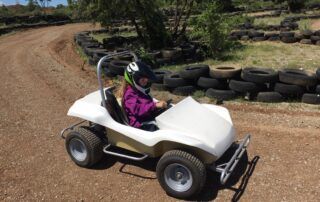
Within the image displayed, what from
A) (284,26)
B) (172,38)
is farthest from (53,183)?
(284,26)

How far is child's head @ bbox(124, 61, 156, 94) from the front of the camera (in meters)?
4.90

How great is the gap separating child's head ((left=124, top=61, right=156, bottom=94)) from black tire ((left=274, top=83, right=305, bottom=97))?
330 centimetres

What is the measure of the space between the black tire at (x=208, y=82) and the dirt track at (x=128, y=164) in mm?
559

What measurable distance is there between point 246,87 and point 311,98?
117cm

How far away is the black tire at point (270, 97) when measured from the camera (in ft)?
24.1

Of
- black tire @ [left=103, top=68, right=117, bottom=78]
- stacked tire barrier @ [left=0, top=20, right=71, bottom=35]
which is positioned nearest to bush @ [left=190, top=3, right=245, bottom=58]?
black tire @ [left=103, top=68, right=117, bottom=78]

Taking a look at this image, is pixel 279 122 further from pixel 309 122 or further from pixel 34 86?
pixel 34 86

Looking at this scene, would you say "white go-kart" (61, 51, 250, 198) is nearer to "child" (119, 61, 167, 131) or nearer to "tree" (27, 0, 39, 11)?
"child" (119, 61, 167, 131)

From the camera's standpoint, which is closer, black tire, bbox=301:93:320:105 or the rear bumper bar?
the rear bumper bar

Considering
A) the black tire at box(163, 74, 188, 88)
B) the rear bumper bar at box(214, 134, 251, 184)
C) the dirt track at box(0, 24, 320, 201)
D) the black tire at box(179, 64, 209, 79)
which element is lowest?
the dirt track at box(0, 24, 320, 201)

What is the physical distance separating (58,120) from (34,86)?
10.2ft

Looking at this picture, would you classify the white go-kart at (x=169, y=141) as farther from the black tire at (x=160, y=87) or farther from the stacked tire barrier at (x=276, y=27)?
the stacked tire barrier at (x=276, y=27)

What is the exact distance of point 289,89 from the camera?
7.25 m

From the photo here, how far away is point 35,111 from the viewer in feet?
25.8
